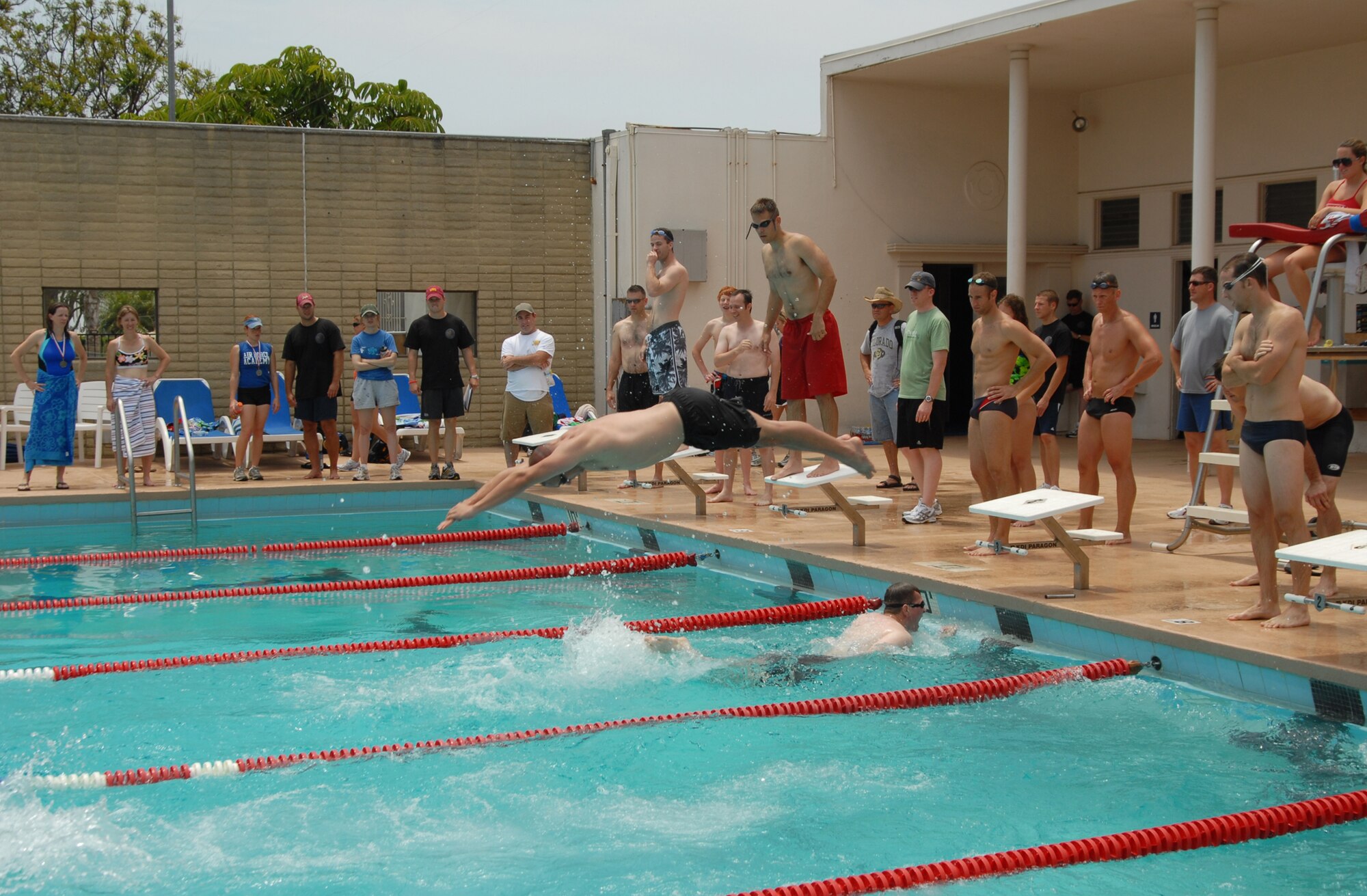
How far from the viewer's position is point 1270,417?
571cm

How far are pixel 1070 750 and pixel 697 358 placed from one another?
636cm

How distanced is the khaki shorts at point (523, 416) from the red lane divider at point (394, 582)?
2399mm

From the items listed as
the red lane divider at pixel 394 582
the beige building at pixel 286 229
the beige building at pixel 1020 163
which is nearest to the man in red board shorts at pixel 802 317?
the red lane divider at pixel 394 582

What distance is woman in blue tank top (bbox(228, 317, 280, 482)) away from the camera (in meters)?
12.3

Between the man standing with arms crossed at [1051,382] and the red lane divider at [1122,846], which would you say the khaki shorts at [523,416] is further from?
the red lane divider at [1122,846]

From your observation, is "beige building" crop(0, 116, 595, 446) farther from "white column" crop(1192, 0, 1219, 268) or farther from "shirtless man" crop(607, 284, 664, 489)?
"white column" crop(1192, 0, 1219, 268)

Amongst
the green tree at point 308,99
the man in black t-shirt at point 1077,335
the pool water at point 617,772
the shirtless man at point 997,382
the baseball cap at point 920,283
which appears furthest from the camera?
the green tree at point 308,99

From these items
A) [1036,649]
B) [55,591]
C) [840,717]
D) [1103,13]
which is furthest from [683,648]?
[1103,13]

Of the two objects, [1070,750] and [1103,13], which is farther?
[1103,13]

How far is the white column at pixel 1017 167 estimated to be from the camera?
559 inches

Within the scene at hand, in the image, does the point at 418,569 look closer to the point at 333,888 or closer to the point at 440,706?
the point at 440,706

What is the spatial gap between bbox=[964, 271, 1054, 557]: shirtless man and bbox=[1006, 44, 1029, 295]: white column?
21.0ft

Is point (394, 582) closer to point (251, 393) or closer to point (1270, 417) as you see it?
point (251, 393)

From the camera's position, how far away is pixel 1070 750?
5312mm
